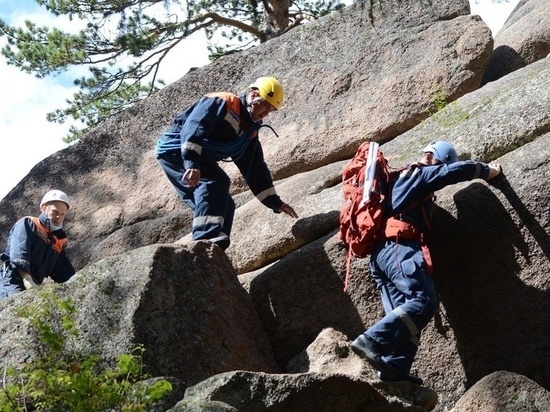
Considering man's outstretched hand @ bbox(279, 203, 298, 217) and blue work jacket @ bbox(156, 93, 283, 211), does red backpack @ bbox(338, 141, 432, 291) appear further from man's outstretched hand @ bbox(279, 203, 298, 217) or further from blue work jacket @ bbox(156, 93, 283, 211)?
blue work jacket @ bbox(156, 93, 283, 211)

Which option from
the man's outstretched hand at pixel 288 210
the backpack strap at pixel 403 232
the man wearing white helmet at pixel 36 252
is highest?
the man wearing white helmet at pixel 36 252

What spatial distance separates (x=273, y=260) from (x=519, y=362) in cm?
253

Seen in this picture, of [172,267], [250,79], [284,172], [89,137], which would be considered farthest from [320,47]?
[172,267]

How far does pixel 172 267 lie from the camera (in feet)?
23.2

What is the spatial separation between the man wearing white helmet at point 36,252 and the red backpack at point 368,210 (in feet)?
10.2

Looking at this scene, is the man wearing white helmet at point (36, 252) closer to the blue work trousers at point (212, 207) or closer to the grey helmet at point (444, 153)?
the blue work trousers at point (212, 207)

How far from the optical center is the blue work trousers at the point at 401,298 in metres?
6.54

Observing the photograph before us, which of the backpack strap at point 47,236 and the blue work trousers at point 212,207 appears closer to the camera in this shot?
the blue work trousers at point 212,207

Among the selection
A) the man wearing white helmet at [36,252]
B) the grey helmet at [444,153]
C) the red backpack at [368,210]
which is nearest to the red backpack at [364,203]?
the red backpack at [368,210]

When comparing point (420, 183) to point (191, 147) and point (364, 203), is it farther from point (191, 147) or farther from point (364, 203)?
point (191, 147)

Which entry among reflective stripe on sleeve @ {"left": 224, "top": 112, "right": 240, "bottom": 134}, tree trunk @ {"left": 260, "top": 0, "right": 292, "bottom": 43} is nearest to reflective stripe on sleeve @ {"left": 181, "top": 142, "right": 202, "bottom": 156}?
reflective stripe on sleeve @ {"left": 224, "top": 112, "right": 240, "bottom": 134}

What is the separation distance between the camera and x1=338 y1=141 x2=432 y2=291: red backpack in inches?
282

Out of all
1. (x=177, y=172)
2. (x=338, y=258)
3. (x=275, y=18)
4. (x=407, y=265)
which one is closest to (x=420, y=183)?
(x=407, y=265)

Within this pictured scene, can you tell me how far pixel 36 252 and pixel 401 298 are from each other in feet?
12.9
